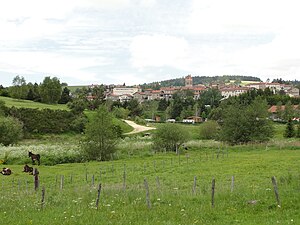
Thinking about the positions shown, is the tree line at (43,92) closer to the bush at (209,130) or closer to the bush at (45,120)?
the bush at (45,120)

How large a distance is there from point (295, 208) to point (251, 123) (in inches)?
2121

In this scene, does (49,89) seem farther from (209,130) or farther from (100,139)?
A: (100,139)

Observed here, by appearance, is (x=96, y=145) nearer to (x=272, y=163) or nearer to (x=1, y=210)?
(x=272, y=163)

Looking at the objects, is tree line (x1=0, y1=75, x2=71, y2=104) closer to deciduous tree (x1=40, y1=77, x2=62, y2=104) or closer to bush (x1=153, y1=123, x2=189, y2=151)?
deciduous tree (x1=40, y1=77, x2=62, y2=104)

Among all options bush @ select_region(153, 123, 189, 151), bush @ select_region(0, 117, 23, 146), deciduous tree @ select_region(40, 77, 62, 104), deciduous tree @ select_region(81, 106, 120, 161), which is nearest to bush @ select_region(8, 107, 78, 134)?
bush @ select_region(0, 117, 23, 146)

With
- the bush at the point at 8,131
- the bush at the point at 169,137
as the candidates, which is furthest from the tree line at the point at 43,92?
the bush at the point at 169,137

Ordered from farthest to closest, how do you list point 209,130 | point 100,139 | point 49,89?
point 49,89, point 209,130, point 100,139

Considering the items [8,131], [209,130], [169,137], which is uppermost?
[8,131]

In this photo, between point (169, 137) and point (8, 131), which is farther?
point (8, 131)

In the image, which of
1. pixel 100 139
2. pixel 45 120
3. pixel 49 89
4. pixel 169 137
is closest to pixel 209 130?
pixel 169 137

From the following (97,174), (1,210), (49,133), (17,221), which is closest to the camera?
(17,221)

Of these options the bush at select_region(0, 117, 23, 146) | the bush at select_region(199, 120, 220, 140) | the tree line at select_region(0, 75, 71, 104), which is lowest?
the bush at select_region(199, 120, 220, 140)

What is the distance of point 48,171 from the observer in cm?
4312

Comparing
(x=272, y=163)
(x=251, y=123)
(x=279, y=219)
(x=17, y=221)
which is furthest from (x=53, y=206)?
(x=251, y=123)
